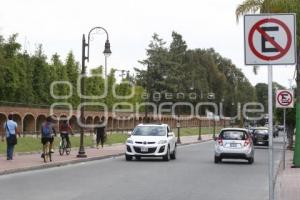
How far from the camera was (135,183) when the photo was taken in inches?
688

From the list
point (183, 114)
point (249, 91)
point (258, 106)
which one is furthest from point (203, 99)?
point (258, 106)

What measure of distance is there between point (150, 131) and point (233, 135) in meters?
3.89

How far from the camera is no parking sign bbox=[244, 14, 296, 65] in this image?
812 cm

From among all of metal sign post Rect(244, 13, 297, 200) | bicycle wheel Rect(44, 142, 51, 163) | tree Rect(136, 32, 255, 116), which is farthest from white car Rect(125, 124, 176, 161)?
tree Rect(136, 32, 255, 116)

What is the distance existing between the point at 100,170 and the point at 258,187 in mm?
6999

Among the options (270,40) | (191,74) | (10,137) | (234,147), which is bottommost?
(234,147)

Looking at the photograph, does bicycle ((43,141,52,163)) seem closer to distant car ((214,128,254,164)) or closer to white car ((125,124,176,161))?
white car ((125,124,176,161))

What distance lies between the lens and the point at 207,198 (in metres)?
14.1

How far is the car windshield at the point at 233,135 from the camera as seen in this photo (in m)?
27.9

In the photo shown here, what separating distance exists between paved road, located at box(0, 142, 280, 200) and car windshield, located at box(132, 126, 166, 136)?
5.01m

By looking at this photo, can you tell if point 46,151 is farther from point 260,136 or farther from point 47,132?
point 260,136

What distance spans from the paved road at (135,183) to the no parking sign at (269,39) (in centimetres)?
640

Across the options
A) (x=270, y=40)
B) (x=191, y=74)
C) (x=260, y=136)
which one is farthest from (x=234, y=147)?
(x=191, y=74)

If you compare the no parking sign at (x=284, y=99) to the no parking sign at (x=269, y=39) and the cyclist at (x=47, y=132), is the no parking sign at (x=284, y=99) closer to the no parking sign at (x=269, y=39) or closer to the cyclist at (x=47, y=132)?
the cyclist at (x=47, y=132)
